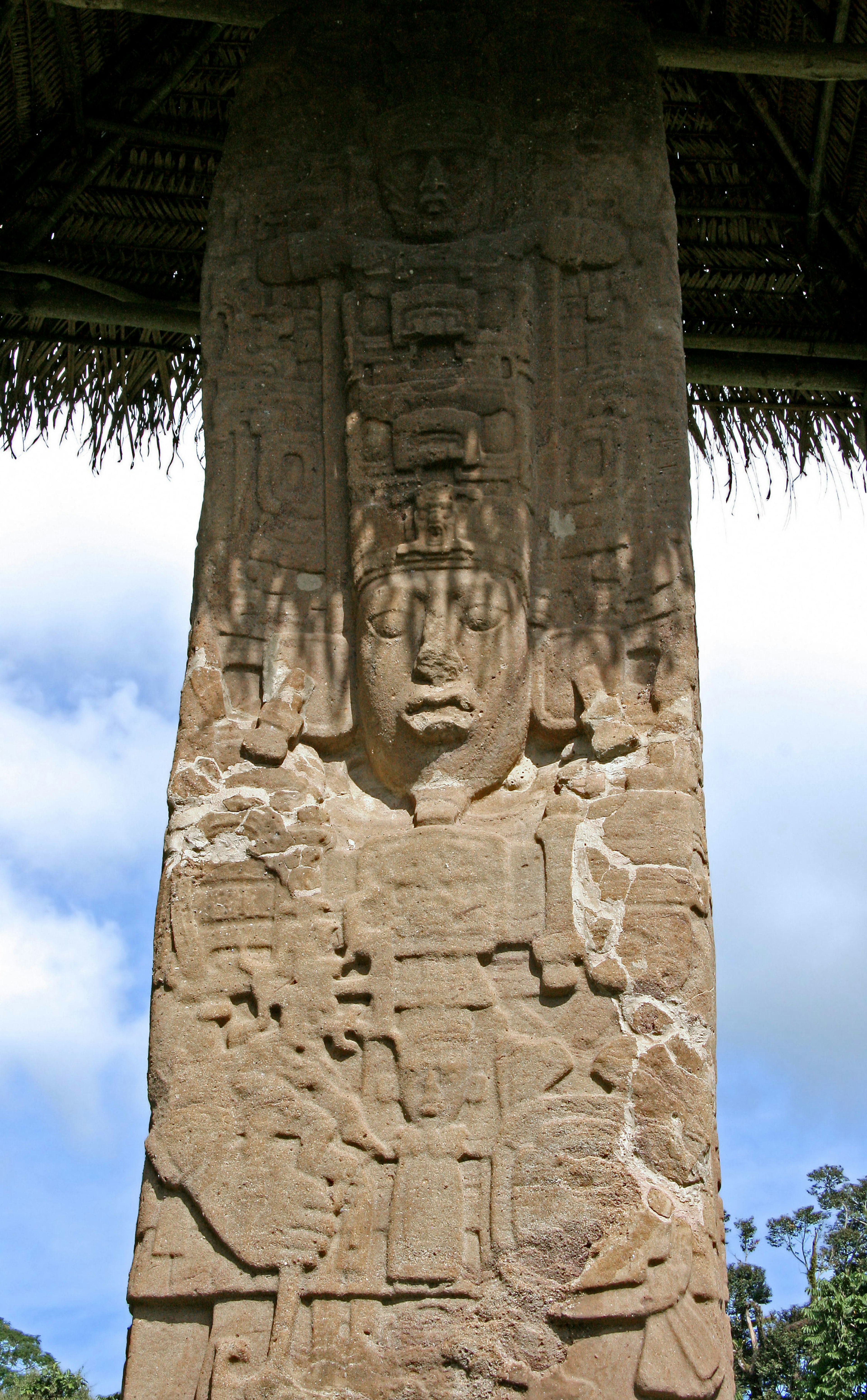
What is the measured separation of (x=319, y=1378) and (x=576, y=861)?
58.5 inches

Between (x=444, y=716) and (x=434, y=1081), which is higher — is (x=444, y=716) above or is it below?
above

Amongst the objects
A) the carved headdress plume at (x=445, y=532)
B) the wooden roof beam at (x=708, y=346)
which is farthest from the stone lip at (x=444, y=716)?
the wooden roof beam at (x=708, y=346)

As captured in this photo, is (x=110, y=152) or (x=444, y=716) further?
(x=110, y=152)

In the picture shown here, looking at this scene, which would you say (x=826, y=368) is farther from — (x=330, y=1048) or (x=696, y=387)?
(x=330, y=1048)

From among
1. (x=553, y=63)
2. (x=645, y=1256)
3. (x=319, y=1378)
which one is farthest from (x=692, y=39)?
(x=319, y=1378)

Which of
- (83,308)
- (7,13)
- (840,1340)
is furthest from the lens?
(840,1340)

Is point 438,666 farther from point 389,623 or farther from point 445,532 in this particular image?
point 445,532

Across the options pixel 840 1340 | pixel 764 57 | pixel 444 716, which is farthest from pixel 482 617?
pixel 840 1340

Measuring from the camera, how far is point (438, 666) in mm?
4941

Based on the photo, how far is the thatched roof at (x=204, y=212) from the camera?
260 inches

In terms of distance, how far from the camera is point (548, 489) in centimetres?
525

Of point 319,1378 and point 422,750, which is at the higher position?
point 422,750

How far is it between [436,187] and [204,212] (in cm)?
202

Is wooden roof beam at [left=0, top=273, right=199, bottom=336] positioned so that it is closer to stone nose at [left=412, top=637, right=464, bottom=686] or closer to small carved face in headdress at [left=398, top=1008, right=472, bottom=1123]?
stone nose at [left=412, top=637, right=464, bottom=686]
